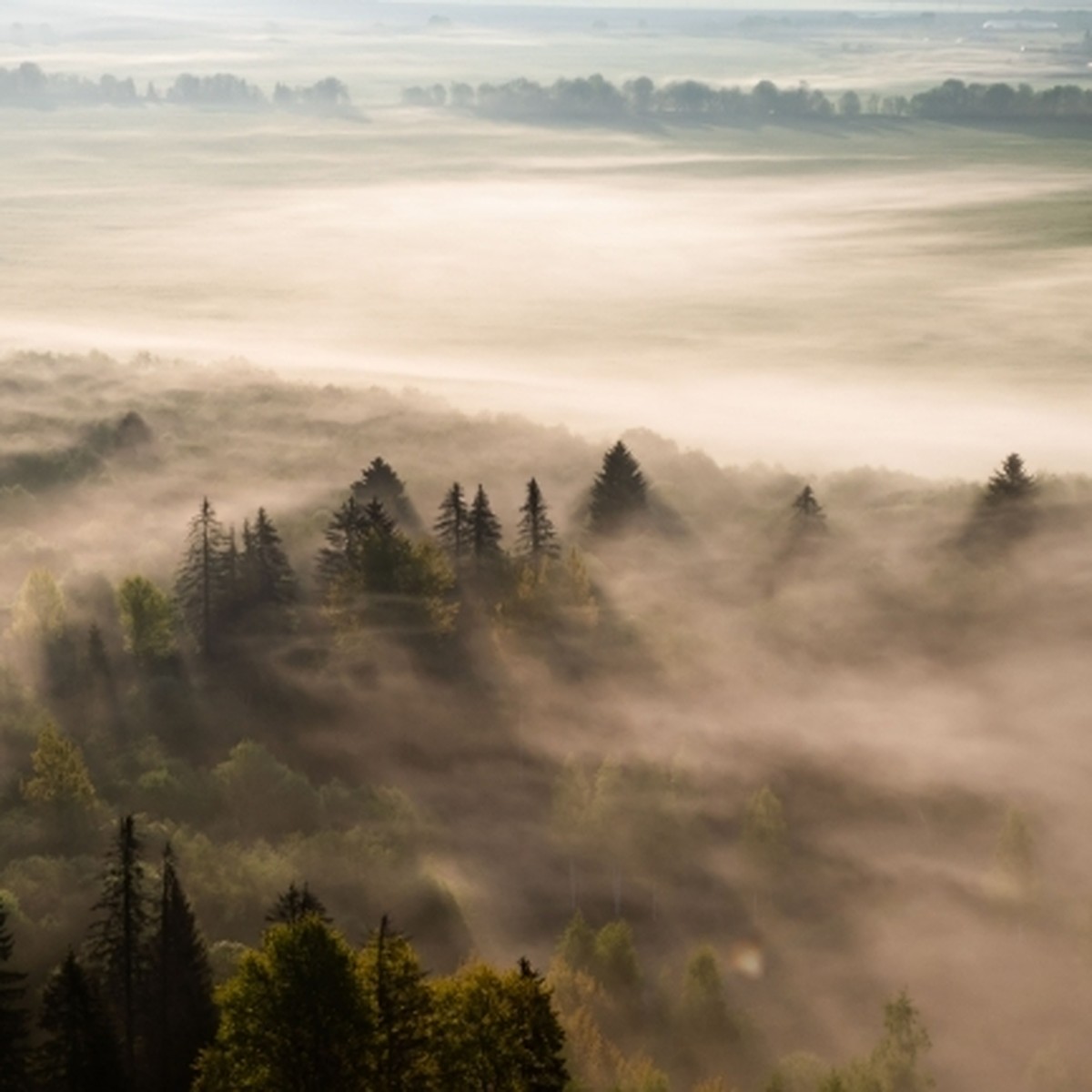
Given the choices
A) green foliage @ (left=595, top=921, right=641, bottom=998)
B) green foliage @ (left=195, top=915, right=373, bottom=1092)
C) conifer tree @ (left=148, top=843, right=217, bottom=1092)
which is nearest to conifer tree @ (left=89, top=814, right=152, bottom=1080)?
conifer tree @ (left=148, top=843, right=217, bottom=1092)

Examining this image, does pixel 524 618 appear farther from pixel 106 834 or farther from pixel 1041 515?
pixel 1041 515

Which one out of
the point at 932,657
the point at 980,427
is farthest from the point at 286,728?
the point at 980,427

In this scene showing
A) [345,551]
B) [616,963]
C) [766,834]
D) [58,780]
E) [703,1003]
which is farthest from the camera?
[345,551]

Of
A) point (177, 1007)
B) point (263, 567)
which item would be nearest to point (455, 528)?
point (263, 567)

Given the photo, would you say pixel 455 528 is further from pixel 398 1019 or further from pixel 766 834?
pixel 398 1019

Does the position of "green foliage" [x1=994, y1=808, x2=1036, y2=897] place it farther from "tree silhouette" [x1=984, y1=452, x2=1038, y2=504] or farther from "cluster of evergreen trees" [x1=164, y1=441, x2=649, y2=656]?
"tree silhouette" [x1=984, y1=452, x2=1038, y2=504]

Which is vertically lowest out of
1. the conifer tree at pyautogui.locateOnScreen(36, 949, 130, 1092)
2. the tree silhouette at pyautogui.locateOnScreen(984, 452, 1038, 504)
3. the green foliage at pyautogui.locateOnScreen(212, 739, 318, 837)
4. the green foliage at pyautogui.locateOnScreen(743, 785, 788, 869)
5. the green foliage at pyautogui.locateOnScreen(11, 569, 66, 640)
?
the green foliage at pyautogui.locateOnScreen(743, 785, 788, 869)
